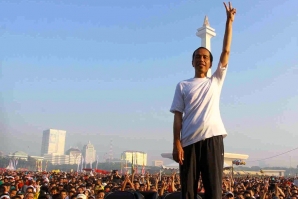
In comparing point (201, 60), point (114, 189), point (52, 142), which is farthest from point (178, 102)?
point (52, 142)

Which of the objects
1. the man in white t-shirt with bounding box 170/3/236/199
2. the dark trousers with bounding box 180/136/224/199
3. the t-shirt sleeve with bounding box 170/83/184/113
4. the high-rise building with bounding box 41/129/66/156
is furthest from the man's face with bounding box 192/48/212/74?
the high-rise building with bounding box 41/129/66/156

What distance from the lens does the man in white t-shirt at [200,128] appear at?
2.57 metres

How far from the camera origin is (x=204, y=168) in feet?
8.43

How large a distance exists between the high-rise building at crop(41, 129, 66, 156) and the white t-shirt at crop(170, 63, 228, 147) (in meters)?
189

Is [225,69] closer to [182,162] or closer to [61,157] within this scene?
[182,162]

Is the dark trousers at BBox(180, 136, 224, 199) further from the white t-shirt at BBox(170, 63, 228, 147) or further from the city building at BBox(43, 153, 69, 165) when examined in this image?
the city building at BBox(43, 153, 69, 165)

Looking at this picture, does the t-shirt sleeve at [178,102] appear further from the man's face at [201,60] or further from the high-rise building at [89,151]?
the high-rise building at [89,151]

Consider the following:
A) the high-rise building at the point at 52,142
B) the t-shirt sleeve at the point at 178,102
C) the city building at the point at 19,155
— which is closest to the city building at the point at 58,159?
the high-rise building at the point at 52,142

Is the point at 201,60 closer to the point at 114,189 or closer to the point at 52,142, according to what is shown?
the point at 114,189

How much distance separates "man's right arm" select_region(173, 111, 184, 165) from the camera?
102 inches

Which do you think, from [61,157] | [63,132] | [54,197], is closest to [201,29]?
[54,197]

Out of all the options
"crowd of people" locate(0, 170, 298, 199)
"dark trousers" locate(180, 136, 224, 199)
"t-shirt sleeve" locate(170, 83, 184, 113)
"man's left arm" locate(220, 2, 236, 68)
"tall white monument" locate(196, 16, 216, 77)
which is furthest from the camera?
"tall white monument" locate(196, 16, 216, 77)

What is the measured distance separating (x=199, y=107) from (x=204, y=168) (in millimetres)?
498

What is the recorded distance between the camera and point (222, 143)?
2.71m
